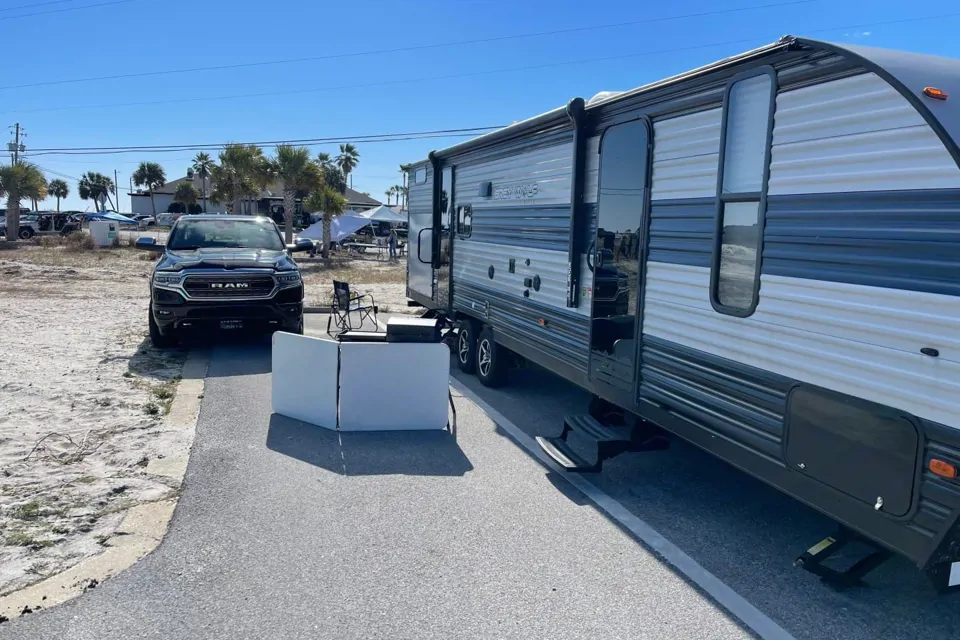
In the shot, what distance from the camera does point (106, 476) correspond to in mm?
5023

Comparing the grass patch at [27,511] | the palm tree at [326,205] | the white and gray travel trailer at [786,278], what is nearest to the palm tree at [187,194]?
the palm tree at [326,205]

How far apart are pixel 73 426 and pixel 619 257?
182 inches

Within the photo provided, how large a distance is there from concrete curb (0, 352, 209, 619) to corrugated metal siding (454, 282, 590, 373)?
3067 millimetres

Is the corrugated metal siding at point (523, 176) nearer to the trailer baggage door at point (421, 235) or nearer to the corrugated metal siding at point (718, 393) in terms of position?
the trailer baggage door at point (421, 235)

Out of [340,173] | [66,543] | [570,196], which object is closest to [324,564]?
[66,543]

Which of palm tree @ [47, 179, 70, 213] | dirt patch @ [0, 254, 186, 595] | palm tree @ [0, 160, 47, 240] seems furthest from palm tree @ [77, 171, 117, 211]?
dirt patch @ [0, 254, 186, 595]

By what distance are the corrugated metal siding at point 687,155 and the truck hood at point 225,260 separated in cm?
620

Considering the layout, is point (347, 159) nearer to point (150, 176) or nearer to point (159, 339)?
point (150, 176)

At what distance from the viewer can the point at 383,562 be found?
3900 mm

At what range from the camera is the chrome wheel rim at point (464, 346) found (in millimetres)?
8844

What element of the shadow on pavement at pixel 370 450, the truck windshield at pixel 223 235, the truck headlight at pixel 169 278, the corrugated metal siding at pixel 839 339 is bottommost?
the shadow on pavement at pixel 370 450

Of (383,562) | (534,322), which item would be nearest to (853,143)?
(383,562)

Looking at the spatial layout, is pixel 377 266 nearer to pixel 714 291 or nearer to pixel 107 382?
pixel 107 382

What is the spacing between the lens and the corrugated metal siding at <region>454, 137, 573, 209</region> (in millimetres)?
6160
